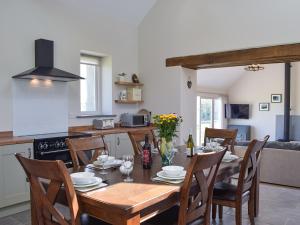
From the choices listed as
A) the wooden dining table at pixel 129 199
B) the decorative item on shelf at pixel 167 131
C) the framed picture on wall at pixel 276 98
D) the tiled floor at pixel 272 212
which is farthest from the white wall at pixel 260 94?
the wooden dining table at pixel 129 199

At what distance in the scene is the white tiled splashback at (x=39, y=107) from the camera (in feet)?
13.6

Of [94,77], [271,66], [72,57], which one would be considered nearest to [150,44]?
[94,77]

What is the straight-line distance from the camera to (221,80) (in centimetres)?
995

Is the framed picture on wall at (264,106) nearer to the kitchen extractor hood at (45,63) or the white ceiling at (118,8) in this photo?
the white ceiling at (118,8)

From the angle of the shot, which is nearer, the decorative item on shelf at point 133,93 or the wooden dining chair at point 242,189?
the wooden dining chair at point 242,189

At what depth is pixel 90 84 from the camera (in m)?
5.54

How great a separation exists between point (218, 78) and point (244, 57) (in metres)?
5.03

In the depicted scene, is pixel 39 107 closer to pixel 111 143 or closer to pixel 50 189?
pixel 111 143

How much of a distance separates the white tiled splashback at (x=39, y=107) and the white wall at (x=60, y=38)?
112mm

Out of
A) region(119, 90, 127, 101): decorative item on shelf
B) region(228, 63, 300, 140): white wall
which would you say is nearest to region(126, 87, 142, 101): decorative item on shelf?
region(119, 90, 127, 101): decorative item on shelf

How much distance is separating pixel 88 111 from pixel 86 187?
364cm

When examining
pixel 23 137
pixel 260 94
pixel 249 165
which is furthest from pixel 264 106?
pixel 23 137

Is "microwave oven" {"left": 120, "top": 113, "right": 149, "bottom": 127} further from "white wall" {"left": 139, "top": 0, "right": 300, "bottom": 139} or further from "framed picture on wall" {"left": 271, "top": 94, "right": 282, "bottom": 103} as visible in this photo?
"framed picture on wall" {"left": 271, "top": 94, "right": 282, "bottom": 103}

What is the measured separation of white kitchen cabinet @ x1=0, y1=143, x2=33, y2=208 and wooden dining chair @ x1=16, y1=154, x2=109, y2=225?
1.71 meters
